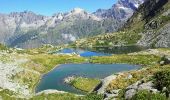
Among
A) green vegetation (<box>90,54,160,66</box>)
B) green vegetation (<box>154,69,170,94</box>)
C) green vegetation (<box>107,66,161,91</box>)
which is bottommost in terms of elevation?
green vegetation (<box>90,54,160,66</box>)

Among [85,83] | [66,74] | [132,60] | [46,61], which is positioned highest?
[46,61]

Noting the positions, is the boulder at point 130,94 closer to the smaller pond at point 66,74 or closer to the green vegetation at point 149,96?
the green vegetation at point 149,96

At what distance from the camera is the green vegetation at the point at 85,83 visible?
281 ft

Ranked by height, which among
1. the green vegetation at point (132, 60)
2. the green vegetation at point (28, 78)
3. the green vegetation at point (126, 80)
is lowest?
the green vegetation at point (28, 78)

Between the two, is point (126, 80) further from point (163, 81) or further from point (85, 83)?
point (85, 83)

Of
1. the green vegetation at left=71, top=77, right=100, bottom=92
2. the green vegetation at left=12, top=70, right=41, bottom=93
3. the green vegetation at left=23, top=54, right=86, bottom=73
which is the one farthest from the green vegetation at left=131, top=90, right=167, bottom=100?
the green vegetation at left=23, top=54, right=86, bottom=73

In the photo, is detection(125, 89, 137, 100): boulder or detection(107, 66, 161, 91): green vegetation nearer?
detection(125, 89, 137, 100): boulder

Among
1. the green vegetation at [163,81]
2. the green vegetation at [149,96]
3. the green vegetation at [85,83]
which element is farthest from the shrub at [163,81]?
the green vegetation at [85,83]

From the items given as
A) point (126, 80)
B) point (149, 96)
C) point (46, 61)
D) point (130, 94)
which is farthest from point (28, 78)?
point (149, 96)

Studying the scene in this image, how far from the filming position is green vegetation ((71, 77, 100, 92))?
8568 cm

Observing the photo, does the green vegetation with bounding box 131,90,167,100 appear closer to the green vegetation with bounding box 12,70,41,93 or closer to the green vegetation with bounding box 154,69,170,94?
the green vegetation with bounding box 154,69,170,94

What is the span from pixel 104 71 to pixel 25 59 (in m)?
32.1

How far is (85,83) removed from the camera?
290ft

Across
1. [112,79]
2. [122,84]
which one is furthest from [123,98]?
[112,79]
